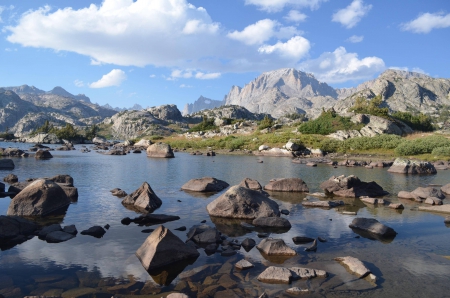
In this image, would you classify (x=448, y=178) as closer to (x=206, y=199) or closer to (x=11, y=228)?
(x=206, y=199)

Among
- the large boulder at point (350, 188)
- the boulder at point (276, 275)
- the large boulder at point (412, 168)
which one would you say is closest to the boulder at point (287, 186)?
the large boulder at point (350, 188)

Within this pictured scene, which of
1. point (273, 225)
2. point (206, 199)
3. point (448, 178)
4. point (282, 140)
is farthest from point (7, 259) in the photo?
point (282, 140)

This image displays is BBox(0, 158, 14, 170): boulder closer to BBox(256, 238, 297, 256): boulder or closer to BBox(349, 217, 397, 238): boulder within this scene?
BBox(256, 238, 297, 256): boulder

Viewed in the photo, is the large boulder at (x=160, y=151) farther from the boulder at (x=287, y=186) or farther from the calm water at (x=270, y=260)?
the calm water at (x=270, y=260)

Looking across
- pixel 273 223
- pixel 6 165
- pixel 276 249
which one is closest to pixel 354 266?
pixel 276 249

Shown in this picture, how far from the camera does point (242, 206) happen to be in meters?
23.5

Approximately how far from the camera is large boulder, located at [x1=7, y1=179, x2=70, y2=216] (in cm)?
2238

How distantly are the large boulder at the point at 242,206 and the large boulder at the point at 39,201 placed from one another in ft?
36.6

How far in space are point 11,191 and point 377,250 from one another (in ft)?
99.3

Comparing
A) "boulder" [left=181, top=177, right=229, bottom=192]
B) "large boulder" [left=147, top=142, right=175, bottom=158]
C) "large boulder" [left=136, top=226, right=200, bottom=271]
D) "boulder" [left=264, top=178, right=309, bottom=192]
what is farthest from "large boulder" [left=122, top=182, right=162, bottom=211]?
"large boulder" [left=147, top=142, right=175, bottom=158]

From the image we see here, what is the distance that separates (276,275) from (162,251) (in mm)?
5225

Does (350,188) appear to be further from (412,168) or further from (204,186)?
(412,168)

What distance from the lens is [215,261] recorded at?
1532 cm

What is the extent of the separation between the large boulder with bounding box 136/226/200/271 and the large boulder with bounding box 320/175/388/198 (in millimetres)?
20933
